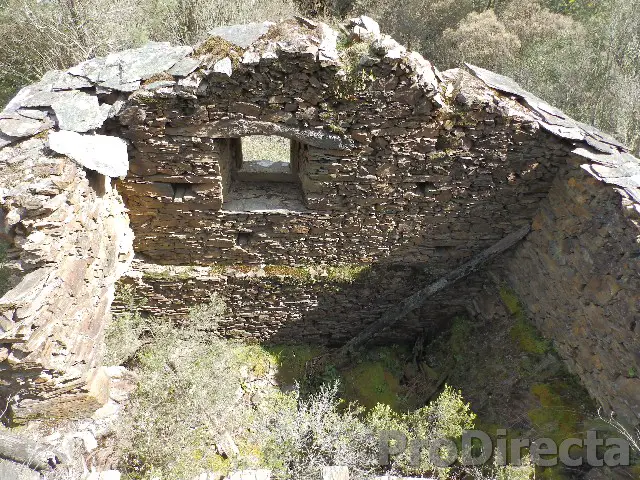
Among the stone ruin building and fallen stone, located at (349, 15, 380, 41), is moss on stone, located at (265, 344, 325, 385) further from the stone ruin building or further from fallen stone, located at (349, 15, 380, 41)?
fallen stone, located at (349, 15, 380, 41)

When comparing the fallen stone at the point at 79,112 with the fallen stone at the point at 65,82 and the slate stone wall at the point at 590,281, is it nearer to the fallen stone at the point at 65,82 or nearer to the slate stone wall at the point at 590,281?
the fallen stone at the point at 65,82

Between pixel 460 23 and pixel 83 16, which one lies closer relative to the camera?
pixel 83 16

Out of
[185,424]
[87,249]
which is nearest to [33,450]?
[185,424]

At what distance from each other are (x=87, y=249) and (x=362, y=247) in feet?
11.2

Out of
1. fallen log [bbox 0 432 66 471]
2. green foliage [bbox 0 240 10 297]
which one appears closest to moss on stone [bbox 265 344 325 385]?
fallen log [bbox 0 432 66 471]

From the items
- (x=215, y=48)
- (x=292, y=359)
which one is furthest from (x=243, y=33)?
(x=292, y=359)

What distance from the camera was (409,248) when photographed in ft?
20.2

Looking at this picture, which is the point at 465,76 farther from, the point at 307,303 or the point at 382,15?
the point at 382,15

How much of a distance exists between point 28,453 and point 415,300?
16.1 feet

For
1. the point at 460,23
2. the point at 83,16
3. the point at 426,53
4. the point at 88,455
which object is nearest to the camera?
the point at 88,455

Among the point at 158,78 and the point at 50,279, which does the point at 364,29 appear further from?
the point at 50,279

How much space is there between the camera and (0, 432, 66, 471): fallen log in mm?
4078

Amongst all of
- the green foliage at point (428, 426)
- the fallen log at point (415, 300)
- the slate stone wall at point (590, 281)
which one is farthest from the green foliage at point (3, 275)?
the slate stone wall at point (590, 281)

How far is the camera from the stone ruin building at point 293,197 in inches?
175
